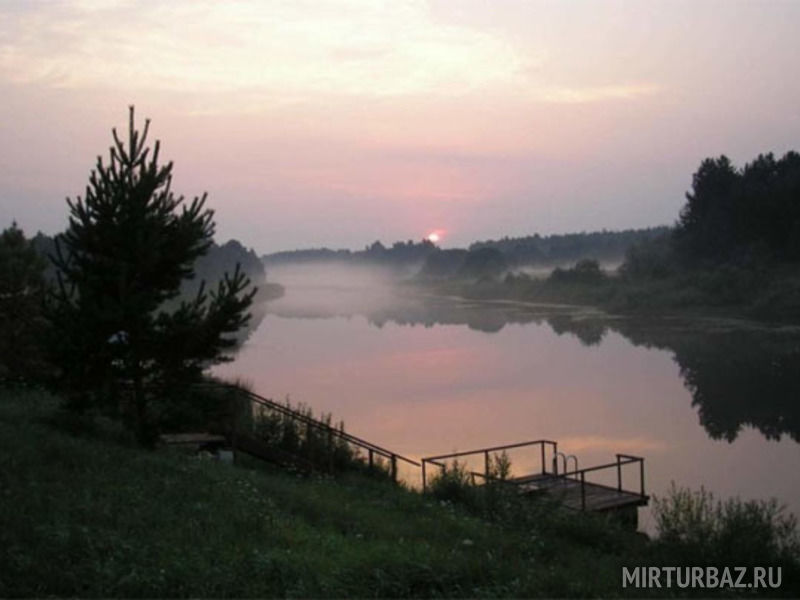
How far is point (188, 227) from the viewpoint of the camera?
17500 mm

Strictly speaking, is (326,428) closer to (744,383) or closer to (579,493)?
(579,493)

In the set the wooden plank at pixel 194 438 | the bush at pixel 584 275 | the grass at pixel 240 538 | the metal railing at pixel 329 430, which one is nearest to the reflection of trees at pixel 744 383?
the metal railing at pixel 329 430

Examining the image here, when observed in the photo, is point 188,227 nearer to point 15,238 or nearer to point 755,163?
point 15,238

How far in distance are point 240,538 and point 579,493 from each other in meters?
11.7

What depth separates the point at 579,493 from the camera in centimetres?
2019

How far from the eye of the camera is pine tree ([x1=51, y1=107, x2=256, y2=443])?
16.5m

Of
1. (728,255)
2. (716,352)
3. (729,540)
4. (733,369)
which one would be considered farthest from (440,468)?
(728,255)

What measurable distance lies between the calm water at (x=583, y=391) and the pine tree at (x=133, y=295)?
886 centimetres

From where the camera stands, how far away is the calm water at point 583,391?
26.6 metres

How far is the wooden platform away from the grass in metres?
2.37

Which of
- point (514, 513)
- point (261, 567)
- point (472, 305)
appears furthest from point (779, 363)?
point (472, 305)

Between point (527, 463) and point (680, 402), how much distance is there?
14281mm

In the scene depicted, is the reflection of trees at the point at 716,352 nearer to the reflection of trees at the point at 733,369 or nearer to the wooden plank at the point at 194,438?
the reflection of trees at the point at 733,369

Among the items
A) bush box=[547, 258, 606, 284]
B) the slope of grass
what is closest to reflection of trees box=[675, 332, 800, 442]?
the slope of grass
